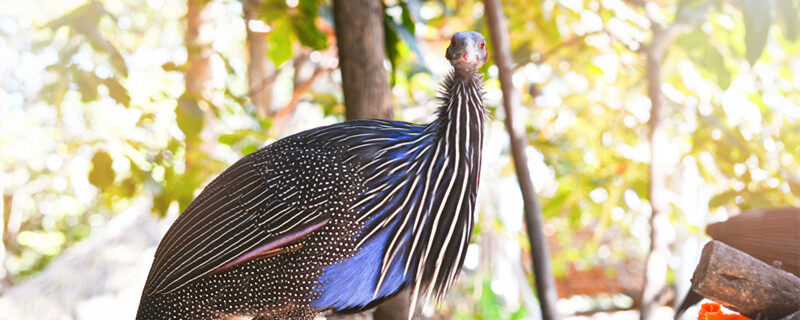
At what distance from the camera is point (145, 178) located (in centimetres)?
174

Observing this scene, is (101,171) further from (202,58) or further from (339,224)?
(339,224)

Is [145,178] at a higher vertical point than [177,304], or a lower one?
higher

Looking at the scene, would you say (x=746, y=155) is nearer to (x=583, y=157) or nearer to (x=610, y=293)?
(x=583, y=157)

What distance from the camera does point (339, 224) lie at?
0.86m

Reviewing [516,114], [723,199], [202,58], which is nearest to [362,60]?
[516,114]

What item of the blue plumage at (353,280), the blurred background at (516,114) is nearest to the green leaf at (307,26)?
the blurred background at (516,114)

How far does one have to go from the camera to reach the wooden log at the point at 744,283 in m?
0.92

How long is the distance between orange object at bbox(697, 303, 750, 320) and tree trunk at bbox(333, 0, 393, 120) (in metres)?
0.63

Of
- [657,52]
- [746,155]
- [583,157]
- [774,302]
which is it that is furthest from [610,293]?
[774,302]

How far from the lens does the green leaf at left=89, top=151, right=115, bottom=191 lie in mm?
1644

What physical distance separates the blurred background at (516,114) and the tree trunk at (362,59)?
0.02 m

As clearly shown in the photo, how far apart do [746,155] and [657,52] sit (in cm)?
48

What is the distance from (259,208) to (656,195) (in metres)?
0.91

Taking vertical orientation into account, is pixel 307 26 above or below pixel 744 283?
above
